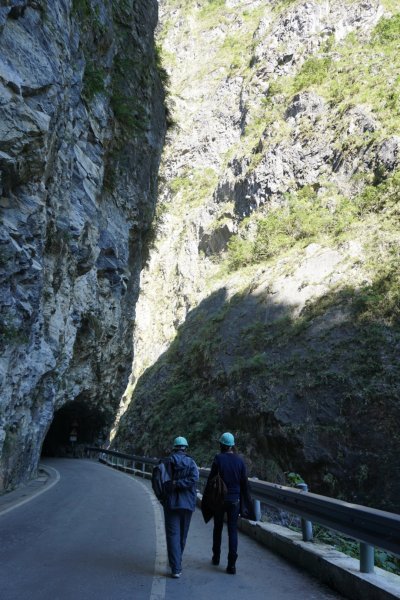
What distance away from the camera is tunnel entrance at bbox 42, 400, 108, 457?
37.4 meters

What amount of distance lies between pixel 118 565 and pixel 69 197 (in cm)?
1301

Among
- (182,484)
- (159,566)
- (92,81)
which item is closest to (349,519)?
(182,484)

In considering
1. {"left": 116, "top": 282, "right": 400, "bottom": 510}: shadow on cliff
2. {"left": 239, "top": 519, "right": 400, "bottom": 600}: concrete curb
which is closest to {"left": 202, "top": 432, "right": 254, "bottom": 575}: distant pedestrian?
{"left": 239, "top": 519, "right": 400, "bottom": 600}: concrete curb

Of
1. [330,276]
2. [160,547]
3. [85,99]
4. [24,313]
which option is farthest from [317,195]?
[160,547]

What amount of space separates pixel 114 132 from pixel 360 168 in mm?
16274

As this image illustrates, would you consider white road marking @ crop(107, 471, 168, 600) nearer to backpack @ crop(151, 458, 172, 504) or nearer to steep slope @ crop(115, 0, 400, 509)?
backpack @ crop(151, 458, 172, 504)

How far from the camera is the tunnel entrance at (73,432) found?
123 feet

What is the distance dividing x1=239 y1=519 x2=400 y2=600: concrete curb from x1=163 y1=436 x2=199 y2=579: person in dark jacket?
4.91 feet

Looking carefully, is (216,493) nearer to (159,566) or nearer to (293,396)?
(159,566)

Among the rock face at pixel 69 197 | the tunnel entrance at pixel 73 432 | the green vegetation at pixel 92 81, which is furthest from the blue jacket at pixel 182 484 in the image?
the tunnel entrance at pixel 73 432

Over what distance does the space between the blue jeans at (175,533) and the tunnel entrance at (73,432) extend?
3090 cm

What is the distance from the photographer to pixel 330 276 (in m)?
25.2

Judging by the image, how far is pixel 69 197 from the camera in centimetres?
1664

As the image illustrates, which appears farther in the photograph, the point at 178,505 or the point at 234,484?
the point at 234,484
